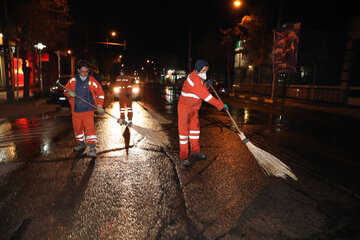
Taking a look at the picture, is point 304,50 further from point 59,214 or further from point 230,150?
point 59,214

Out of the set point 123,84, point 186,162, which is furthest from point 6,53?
point 186,162

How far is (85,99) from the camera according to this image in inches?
205

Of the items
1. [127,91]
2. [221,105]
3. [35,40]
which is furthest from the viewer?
[35,40]

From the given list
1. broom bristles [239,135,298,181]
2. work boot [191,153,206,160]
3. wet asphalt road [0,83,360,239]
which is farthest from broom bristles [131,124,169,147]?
broom bristles [239,135,298,181]

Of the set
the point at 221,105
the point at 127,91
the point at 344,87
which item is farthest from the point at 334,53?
the point at 221,105

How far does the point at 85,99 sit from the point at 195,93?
7.29 ft

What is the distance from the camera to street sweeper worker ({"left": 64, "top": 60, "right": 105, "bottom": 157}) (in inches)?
201

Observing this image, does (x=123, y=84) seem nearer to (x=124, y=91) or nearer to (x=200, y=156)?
(x=124, y=91)

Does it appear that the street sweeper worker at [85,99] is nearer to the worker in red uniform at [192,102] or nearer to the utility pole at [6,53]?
the worker in red uniform at [192,102]

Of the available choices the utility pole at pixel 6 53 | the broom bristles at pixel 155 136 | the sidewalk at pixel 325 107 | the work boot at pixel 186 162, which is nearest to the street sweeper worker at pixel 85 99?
the broom bristles at pixel 155 136

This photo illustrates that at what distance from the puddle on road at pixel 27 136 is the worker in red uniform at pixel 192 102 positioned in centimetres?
285

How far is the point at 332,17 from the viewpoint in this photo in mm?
23469

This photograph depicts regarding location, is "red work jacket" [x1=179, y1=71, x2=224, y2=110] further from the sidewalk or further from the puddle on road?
the sidewalk

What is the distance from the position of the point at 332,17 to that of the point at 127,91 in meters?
22.2
